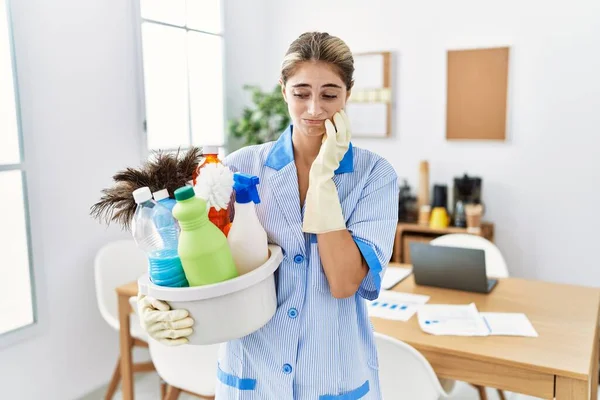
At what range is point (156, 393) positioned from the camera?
2787 mm

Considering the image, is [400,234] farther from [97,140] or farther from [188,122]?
[97,140]

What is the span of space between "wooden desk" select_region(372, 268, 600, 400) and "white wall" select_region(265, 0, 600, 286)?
1.34 meters

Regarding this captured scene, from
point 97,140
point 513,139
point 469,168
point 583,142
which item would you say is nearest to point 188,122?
point 97,140

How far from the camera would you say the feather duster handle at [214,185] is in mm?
974

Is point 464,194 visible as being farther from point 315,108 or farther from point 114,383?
point 315,108

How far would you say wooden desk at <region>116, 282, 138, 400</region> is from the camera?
217cm

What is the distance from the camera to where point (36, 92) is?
7.80 ft

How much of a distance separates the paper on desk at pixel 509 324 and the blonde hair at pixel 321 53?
969 mm

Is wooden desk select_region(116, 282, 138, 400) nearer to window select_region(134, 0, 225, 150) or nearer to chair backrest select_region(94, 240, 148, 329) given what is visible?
chair backrest select_region(94, 240, 148, 329)

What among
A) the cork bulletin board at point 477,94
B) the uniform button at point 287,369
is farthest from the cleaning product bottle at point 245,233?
the cork bulletin board at point 477,94

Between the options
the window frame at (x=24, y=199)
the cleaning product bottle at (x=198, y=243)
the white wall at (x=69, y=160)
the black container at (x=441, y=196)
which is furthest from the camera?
the black container at (x=441, y=196)

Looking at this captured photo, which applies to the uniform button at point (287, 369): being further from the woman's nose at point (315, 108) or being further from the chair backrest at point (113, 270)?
the chair backrest at point (113, 270)

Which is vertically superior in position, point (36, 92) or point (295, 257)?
point (36, 92)

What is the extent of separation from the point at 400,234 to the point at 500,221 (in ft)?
2.03
